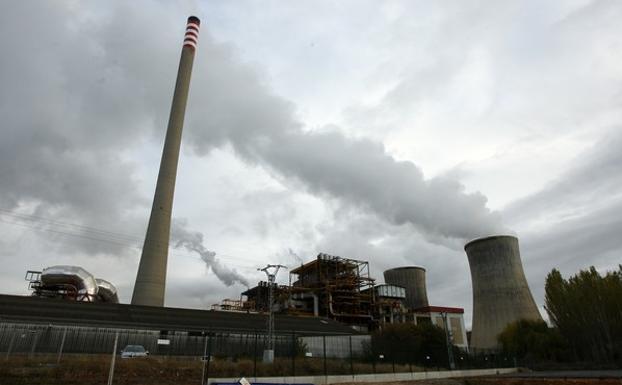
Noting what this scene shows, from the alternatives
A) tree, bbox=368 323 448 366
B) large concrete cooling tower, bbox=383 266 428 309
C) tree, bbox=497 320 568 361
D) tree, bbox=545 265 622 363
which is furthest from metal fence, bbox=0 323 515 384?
large concrete cooling tower, bbox=383 266 428 309

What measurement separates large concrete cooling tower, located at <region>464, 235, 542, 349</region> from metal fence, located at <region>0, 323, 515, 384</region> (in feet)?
16.2

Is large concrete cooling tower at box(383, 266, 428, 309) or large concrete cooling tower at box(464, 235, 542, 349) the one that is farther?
large concrete cooling tower at box(383, 266, 428, 309)

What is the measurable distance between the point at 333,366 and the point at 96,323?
18.1 m

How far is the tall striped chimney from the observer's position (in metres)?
38.5

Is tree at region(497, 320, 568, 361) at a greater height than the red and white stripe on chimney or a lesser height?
lesser

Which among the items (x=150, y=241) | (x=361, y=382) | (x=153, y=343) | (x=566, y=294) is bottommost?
(x=361, y=382)

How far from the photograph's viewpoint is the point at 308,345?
37.3m

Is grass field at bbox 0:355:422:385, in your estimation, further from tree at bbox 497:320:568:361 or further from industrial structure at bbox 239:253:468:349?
industrial structure at bbox 239:253:468:349

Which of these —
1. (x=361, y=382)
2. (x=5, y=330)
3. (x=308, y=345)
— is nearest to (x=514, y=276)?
(x=308, y=345)

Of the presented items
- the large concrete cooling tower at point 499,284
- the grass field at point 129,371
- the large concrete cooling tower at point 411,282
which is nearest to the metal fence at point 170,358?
the grass field at point 129,371

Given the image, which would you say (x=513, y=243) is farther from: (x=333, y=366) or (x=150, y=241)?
(x=150, y=241)

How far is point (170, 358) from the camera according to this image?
79.4ft

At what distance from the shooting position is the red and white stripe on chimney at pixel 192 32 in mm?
47250

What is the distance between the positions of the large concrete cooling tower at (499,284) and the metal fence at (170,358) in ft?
16.2
